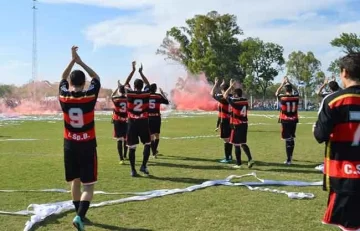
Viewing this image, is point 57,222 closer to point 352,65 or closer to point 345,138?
point 345,138

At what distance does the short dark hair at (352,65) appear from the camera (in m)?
4.49

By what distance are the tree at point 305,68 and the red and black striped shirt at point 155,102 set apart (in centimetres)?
7487

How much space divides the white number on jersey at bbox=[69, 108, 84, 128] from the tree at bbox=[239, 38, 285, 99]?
2979 inches

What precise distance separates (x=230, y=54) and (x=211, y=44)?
3.91 meters

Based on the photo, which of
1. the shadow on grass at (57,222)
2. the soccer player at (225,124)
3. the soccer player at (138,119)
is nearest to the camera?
the shadow on grass at (57,222)

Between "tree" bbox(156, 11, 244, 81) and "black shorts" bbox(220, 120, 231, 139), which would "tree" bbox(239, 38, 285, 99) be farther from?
"black shorts" bbox(220, 120, 231, 139)

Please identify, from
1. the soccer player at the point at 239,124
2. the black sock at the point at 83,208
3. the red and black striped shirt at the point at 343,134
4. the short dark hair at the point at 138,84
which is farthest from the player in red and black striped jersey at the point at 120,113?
the red and black striped shirt at the point at 343,134

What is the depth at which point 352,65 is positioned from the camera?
4.50m

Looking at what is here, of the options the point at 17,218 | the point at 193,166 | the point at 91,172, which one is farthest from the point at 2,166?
the point at 91,172

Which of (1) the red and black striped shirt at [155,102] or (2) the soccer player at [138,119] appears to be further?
(1) the red and black striped shirt at [155,102]

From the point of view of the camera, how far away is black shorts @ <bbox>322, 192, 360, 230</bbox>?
451cm

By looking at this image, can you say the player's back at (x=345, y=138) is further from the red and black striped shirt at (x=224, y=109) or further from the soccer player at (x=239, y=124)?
the red and black striped shirt at (x=224, y=109)

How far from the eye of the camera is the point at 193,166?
13250 mm

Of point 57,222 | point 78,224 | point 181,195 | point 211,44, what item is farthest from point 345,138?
point 211,44
